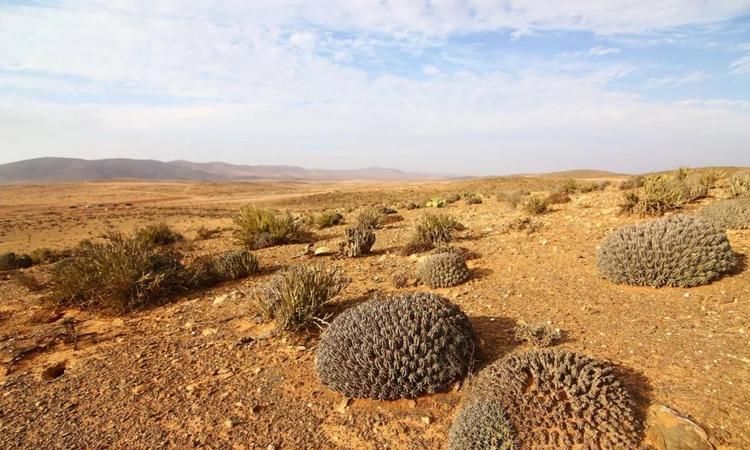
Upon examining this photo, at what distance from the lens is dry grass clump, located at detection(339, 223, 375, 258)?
27.7ft

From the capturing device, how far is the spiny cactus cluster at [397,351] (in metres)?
3.55

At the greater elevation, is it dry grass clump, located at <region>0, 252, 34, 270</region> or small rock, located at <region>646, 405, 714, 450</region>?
small rock, located at <region>646, 405, 714, 450</region>

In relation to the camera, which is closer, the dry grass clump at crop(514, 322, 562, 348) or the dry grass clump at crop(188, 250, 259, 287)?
the dry grass clump at crop(514, 322, 562, 348)

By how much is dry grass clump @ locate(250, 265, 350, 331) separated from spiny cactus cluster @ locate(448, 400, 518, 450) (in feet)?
6.83

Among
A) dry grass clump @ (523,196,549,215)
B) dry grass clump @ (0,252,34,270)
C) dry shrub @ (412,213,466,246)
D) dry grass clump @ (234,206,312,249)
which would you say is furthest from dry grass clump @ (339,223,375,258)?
dry grass clump @ (0,252,34,270)

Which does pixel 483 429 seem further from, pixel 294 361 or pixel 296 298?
pixel 296 298

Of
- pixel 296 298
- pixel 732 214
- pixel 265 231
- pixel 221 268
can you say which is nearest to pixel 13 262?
pixel 265 231

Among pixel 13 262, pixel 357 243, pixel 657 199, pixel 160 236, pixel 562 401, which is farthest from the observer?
pixel 160 236

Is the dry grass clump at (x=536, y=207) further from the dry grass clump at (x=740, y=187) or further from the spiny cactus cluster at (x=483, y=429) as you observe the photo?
the spiny cactus cluster at (x=483, y=429)

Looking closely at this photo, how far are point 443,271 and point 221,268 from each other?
12.9ft

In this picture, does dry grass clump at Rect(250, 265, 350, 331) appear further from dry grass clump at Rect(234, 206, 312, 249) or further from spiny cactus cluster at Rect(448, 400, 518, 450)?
dry grass clump at Rect(234, 206, 312, 249)

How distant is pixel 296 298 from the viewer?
4883 millimetres

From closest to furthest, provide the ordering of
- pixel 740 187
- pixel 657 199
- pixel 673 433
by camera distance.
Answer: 1. pixel 673 433
2. pixel 657 199
3. pixel 740 187

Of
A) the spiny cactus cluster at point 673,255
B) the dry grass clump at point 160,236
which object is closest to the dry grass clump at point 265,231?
the dry grass clump at point 160,236
